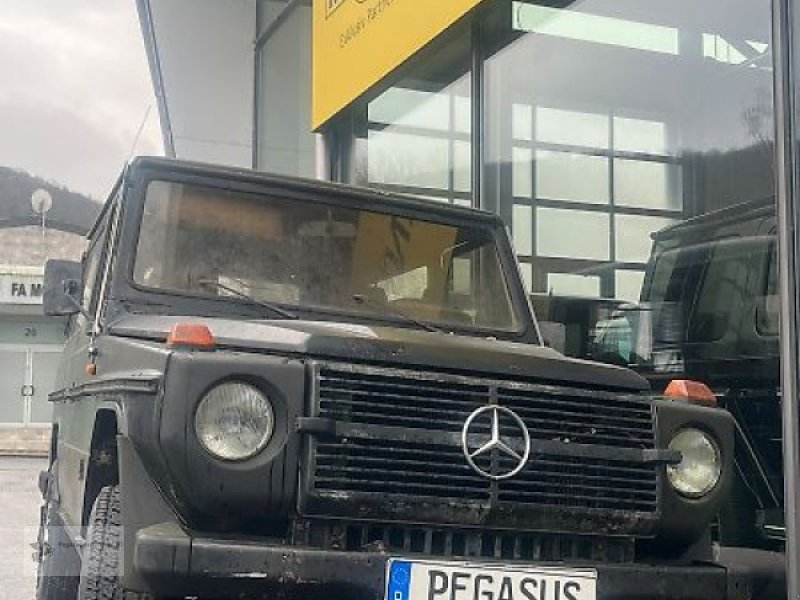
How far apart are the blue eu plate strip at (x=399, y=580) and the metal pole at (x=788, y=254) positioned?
1455 millimetres

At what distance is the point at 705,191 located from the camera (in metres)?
5.35

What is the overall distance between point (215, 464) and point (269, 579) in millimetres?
323

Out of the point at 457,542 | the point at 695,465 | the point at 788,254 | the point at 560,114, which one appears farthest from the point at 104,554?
the point at 560,114

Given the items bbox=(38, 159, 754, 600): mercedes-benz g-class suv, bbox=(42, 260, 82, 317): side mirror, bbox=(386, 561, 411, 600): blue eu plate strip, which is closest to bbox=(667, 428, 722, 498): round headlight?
bbox=(38, 159, 754, 600): mercedes-benz g-class suv

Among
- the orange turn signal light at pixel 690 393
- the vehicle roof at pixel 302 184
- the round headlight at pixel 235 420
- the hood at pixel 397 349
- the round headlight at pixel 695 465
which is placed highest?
the vehicle roof at pixel 302 184

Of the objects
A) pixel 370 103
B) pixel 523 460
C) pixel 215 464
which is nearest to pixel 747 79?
pixel 523 460

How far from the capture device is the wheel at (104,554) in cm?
295

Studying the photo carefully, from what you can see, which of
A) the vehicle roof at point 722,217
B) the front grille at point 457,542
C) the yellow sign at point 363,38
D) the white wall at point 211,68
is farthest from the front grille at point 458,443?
the white wall at point 211,68

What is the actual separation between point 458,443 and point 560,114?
4098mm

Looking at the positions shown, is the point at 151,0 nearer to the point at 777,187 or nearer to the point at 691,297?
the point at 691,297

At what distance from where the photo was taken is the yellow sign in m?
6.89

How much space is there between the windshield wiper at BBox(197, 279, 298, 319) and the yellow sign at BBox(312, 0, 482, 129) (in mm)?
3474

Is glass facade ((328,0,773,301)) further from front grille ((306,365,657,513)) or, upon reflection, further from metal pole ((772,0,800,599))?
front grille ((306,365,657,513))

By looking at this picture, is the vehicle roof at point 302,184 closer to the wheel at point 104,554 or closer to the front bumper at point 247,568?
the wheel at point 104,554
